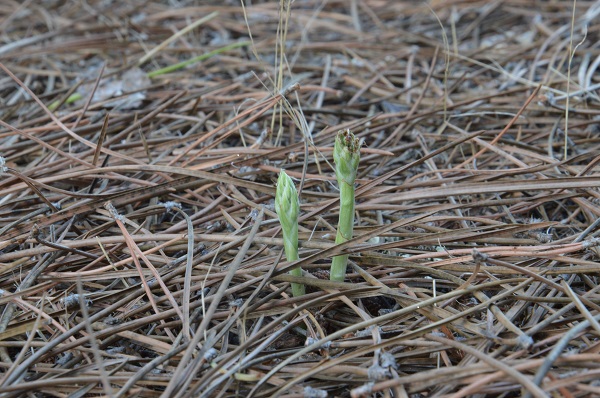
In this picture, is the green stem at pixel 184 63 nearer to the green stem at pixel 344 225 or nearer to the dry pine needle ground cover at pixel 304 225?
the dry pine needle ground cover at pixel 304 225

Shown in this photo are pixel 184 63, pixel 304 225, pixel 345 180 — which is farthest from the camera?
pixel 184 63

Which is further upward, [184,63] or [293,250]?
[184,63]

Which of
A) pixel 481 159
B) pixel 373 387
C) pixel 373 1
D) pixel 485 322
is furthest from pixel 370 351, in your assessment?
pixel 373 1

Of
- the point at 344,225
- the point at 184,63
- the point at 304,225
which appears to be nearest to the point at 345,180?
the point at 344,225

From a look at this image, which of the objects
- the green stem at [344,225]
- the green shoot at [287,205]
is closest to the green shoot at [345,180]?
the green stem at [344,225]

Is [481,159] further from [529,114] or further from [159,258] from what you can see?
[159,258]

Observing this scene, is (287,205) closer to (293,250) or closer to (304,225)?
(293,250)

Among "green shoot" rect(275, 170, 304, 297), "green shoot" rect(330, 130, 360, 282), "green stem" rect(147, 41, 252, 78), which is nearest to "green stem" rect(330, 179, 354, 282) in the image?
"green shoot" rect(330, 130, 360, 282)
